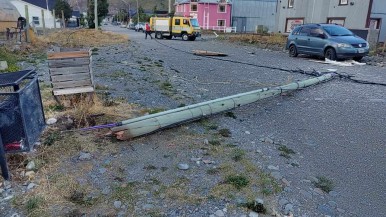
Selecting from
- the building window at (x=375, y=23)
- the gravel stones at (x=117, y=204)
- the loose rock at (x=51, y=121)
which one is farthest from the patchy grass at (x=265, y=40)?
the gravel stones at (x=117, y=204)

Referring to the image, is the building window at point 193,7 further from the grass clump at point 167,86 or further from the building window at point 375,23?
the grass clump at point 167,86

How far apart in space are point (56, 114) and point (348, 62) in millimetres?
12621

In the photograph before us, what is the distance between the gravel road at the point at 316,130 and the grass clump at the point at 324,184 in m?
0.05

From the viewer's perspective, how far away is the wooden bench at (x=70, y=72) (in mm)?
5863

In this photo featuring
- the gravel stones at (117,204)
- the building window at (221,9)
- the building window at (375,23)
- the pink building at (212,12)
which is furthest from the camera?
the building window at (221,9)

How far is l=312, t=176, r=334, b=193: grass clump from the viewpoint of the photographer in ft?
11.8

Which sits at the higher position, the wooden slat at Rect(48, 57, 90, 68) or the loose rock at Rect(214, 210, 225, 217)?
the wooden slat at Rect(48, 57, 90, 68)

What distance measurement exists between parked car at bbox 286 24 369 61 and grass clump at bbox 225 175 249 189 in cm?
1222

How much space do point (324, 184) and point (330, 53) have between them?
1224 centimetres

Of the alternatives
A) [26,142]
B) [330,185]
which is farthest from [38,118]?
[330,185]

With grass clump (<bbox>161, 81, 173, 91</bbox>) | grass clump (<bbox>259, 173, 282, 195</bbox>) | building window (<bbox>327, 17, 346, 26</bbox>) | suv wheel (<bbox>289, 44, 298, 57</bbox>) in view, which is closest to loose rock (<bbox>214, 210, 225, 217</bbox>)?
grass clump (<bbox>259, 173, 282, 195</bbox>)

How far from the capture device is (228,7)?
51250 mm

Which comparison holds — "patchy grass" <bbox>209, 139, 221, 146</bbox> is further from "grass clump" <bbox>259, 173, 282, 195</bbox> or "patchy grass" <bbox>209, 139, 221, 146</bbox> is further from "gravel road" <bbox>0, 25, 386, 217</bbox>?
"grass clump" <bbox>259, 173, 282, 195</bbox>

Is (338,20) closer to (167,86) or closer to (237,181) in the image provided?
(167,86)
